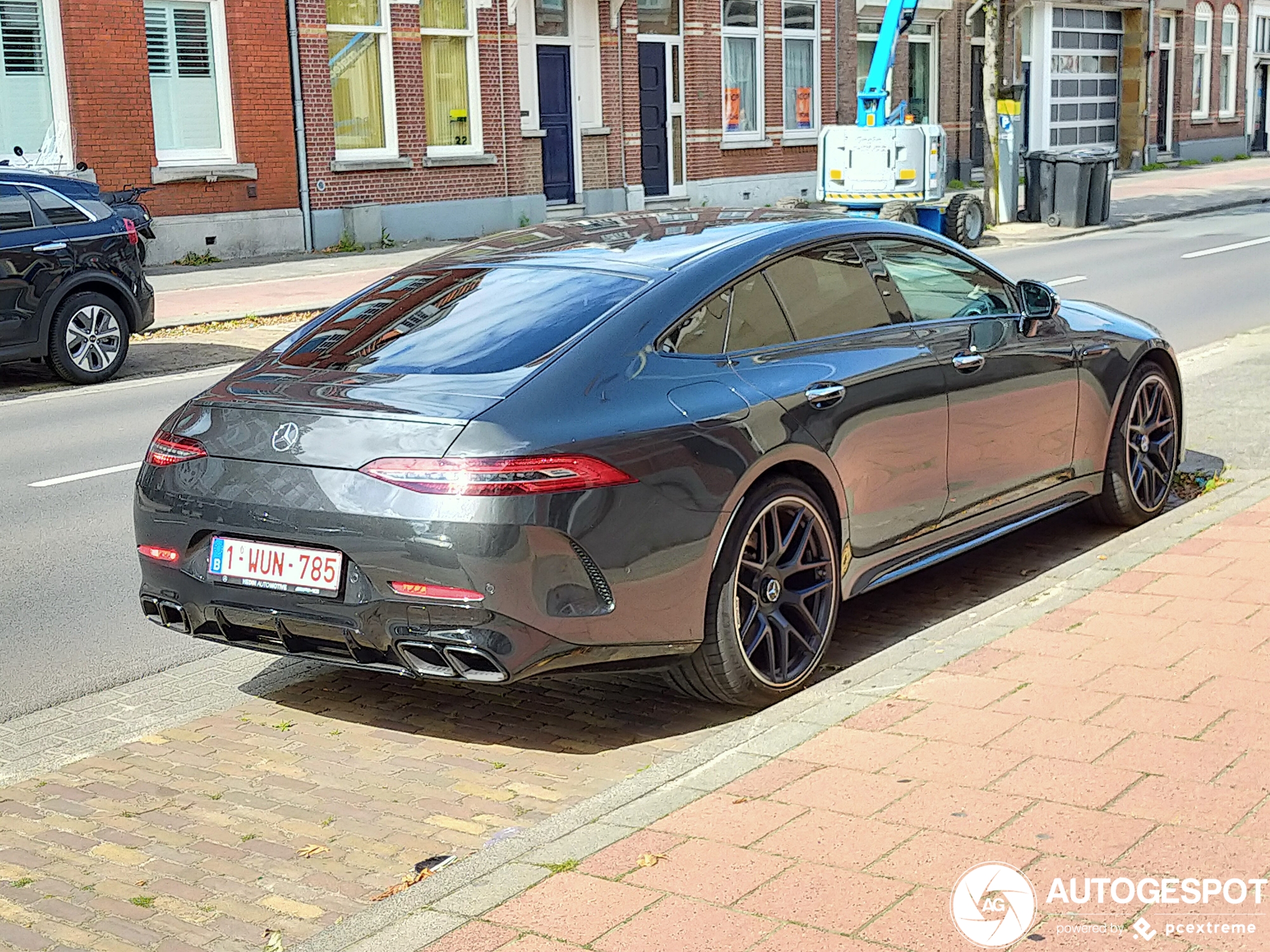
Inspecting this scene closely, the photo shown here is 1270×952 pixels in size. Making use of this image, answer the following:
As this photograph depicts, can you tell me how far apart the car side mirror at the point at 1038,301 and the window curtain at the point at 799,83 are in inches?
1058

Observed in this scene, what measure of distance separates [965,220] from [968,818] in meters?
20.6

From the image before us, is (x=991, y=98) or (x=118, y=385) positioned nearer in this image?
(x=118, y=385)

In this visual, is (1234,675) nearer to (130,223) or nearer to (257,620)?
(257,620)

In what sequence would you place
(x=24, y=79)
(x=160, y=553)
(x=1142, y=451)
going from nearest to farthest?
(x=160, y=553) < (x=1142, y=451) < (x=24, y=79)

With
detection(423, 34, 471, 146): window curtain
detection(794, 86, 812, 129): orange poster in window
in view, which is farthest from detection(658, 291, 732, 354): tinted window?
detection(794, 86, 812, 129): orange poster in window

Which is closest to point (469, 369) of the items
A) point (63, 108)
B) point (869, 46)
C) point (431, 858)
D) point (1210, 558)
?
point (431, 858)

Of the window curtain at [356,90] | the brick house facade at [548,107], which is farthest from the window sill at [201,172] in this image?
the window curtain at [356,90]

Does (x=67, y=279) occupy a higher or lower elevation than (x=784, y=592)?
higher

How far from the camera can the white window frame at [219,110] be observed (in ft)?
73.5

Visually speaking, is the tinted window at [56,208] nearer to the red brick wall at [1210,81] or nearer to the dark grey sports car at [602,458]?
the dark grey sports car at [602,458]

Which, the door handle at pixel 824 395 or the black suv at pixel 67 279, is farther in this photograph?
the black suv at pixel 67 279

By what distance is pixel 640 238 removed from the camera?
5.87 meters

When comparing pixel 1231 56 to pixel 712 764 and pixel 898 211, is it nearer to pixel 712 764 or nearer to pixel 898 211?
pixel 898 211

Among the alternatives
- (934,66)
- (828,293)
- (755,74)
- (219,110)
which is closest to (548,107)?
(755,74)
